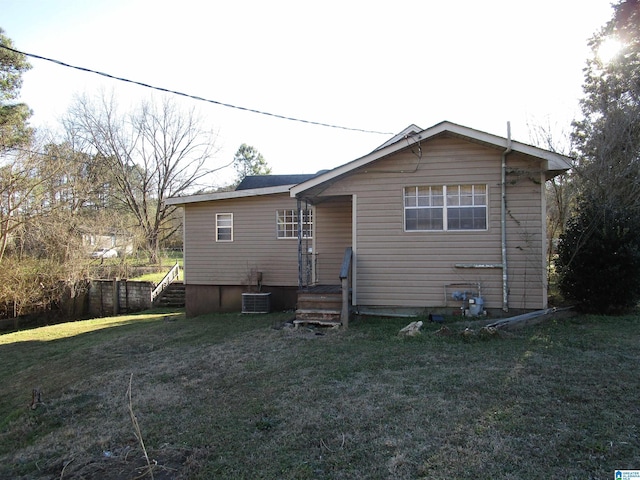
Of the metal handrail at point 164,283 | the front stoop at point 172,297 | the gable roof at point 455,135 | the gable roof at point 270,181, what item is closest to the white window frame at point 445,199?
the gable roof at point 455,135

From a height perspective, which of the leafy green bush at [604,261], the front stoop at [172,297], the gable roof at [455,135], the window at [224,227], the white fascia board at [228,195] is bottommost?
the front stoop at [172,297]

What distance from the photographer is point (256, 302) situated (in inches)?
443

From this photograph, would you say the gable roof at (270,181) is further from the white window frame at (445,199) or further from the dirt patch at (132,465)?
the dirt patch at (132,465)

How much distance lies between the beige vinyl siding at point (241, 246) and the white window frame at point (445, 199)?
13.0 feet

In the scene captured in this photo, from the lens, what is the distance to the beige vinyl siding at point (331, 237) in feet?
36.3

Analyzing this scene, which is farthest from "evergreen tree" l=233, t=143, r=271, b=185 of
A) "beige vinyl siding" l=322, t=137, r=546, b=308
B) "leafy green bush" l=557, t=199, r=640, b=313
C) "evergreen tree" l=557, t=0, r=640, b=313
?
"leafy green bush" l=557, t=199, r=640, b=313

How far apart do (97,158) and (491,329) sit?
3127 centimetres

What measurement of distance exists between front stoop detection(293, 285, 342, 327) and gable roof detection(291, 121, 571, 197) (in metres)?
2.44

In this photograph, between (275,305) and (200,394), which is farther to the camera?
(275,305)

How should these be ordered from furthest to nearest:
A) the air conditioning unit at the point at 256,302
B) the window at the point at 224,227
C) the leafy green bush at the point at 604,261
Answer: the window at the point at 224,227 → the air conditioning unit at the point at 256,302 → the leafy green bush at the point at 604,261

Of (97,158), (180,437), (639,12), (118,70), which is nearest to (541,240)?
(180,437)

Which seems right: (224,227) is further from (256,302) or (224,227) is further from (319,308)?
(319,308)

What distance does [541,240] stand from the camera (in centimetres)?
812

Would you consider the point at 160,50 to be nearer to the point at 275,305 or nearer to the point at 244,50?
the point at 244,50
